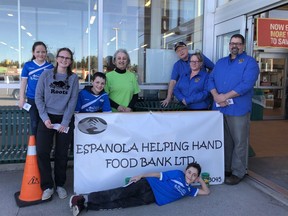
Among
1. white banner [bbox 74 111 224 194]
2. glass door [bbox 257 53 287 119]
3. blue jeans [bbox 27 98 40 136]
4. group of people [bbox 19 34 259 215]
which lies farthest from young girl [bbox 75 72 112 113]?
glass door [bbox 257 53 287 119]

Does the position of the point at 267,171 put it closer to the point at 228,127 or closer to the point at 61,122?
the point at 228,127

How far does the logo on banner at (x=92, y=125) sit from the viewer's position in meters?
3.76

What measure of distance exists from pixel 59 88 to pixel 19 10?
4229 millimetres

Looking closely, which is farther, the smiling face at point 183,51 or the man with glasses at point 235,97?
the smiling face at point 183,51

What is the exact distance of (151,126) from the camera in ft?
12.9

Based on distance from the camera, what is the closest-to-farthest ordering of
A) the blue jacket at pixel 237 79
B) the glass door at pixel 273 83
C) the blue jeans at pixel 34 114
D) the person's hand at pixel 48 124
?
the person's hand at pixel 48 124
the blue jeans at pixel 34 114
the blue jacket at pixel 237 79
the glass door at pixel 273 83

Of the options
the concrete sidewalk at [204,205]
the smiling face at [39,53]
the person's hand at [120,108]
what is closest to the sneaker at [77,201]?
the concrete sidewalk at [204,205]

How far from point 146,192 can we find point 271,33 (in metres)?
3.43

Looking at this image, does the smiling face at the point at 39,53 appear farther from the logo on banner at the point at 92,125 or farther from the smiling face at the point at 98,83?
the logo on banner at the point at 92,125

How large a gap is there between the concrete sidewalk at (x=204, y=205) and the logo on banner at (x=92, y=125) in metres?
0.81

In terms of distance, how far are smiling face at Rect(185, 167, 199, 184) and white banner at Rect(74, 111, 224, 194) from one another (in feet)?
1.31

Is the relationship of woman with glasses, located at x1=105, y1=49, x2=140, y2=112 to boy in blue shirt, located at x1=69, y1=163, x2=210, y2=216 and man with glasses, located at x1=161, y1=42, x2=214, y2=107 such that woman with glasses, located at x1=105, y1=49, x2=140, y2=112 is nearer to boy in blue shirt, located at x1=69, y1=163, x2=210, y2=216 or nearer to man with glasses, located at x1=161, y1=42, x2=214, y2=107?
man with glasses, located at x1=161, y1=42, x2=214, y2=107

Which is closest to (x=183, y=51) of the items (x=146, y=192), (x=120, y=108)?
(x=120, y=108)

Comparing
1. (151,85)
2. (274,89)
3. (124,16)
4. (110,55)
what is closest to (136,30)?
(124,16)
